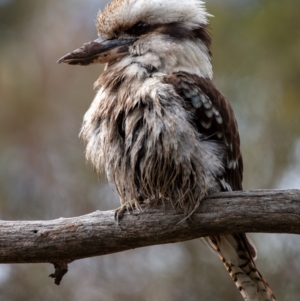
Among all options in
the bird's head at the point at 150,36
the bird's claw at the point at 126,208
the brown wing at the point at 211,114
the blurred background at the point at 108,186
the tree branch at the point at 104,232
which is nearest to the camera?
the tree branch at the point at 104,232

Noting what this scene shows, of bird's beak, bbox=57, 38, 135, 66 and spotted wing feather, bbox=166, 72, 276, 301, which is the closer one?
spotted wing feather, bbox=166, 72, 276, 301

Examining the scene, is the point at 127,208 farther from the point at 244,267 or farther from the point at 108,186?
the point at 108,186

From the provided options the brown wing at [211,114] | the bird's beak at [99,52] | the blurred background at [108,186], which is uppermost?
the bird's beak at [99,52]

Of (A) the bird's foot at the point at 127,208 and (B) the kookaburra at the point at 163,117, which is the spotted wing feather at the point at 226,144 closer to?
(B) the kookaburra at the point at 163,117

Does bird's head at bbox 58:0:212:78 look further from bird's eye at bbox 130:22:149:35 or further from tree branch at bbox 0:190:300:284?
tree branch at bbox 0:190:300:284

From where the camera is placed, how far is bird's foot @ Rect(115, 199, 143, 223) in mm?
3236

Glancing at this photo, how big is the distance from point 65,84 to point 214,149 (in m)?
3.91

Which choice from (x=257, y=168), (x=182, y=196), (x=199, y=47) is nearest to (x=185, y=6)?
(x=199, y=47)

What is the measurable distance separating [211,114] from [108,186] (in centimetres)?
222

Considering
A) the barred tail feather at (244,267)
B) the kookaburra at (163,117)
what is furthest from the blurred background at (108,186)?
the kookaburra at (163,117)

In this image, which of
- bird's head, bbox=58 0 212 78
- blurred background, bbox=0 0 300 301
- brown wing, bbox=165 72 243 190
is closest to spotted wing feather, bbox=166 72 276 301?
brown wing, bbox=165 72 243 190

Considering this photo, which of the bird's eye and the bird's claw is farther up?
the bird's eye

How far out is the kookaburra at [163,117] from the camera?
325 centimetres

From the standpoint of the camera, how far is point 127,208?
3314mm
